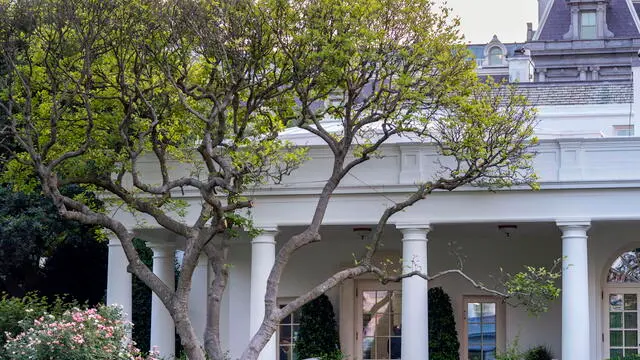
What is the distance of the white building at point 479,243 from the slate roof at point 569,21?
38951 millimetres

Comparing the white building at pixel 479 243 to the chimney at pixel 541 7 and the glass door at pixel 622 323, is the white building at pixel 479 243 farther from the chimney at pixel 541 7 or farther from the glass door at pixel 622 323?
the chimney at pixel 541 7

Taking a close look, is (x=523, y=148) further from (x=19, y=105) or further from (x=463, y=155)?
(x=19, y=105)

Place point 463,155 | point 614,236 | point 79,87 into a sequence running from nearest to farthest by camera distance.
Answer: point 79,87 < point 463,155 < point 614,236

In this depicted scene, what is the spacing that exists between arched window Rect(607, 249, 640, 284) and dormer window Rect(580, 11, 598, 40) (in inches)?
1846

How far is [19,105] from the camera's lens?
2258 centimetres

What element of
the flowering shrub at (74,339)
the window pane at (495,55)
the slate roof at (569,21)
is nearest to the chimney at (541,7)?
the slate roof at (569,21)

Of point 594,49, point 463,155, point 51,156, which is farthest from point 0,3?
point 594,49

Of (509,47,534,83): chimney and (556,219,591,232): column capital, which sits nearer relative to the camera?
(556,219,591,232): column capital

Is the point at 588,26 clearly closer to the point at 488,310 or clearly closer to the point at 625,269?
the point at 488,310

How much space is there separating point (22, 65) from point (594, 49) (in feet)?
175

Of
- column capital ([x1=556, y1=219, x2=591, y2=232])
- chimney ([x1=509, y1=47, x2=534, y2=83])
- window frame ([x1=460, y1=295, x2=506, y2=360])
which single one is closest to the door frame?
window frame ([x1=460, y1=295, x2=506, y2=360])

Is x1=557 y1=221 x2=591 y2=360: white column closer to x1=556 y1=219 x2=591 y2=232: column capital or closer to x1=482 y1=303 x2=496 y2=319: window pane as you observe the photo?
x1=556 y1=219 x2=591 y2=232: column capital

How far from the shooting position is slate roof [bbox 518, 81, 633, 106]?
107 ft

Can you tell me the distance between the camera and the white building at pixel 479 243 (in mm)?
22938
